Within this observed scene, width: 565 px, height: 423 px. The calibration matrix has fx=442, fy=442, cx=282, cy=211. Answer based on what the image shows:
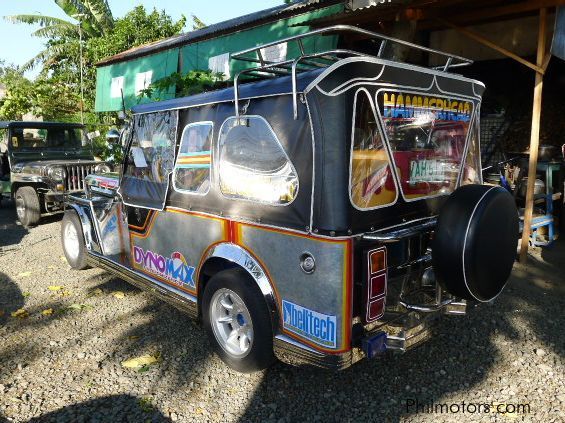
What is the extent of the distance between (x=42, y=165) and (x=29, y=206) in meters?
0.76

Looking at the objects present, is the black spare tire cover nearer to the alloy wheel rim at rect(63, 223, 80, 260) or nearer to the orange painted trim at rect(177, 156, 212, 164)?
the orange painted trim at rect(177, 156, 212, 164)

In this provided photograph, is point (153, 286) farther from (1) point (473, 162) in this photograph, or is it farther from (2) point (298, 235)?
(1) point (473, 162)

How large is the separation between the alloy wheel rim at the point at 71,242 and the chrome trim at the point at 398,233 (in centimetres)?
398

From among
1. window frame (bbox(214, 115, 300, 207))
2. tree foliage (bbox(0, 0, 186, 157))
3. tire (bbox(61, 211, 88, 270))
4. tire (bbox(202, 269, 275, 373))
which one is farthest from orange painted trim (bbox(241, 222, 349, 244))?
tree foliage (bbox(0, 0, 186, 157))

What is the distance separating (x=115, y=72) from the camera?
13.4 m

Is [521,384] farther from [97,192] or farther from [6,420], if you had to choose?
[97,192]

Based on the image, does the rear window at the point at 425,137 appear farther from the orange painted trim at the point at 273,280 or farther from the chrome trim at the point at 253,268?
the chrome trim at the point at 253,268

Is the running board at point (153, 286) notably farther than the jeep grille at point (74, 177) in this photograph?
No

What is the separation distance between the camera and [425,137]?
3111mm

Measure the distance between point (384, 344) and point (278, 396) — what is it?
0.84 metres

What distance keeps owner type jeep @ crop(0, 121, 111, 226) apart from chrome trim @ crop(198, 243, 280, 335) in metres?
5.48

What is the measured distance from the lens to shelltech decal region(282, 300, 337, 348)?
98.5 inches

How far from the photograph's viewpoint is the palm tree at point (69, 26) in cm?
1755

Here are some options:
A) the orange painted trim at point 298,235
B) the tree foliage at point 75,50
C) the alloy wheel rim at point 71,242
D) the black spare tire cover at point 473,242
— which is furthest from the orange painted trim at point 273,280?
the tree foliage at point 75,50
